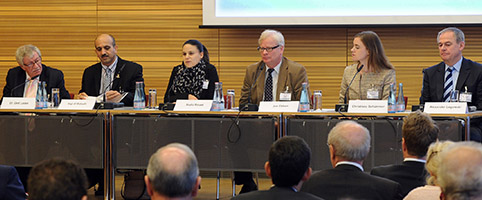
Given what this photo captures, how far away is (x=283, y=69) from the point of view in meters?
5.12

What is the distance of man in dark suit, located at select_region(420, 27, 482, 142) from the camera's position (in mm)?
4918

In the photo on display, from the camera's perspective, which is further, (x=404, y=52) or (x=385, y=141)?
(x=404, y=52)

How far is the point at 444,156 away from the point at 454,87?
3.45 metres

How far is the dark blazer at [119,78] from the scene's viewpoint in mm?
5633

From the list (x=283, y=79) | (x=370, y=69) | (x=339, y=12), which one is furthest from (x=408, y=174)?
(x=339, y=12)

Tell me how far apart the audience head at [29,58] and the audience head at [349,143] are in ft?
12.0

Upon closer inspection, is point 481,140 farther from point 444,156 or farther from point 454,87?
point 444,156

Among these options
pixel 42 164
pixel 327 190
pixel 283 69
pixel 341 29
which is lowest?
pixel 327 190

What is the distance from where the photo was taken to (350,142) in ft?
8.85

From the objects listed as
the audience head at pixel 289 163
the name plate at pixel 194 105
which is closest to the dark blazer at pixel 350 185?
the audience head at pixel 289 163

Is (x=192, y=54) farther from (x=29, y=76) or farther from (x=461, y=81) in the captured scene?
(x=461, y=81)

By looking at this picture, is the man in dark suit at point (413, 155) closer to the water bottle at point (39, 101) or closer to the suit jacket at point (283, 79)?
the suit jacket at point (283, 79)

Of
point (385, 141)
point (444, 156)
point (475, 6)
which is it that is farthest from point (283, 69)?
point (444, 156)

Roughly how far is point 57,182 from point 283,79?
11.6 ft
